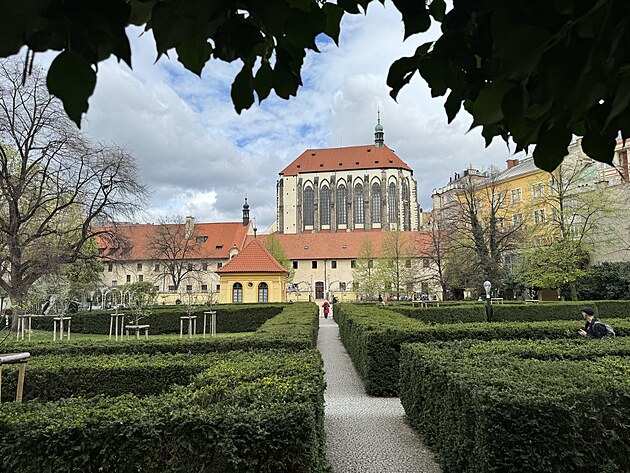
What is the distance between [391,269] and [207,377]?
46.2 metres

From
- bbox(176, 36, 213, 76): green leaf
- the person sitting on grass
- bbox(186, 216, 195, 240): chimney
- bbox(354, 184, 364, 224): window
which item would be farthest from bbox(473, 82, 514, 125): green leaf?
bbox(354, 184, 364, 224): window

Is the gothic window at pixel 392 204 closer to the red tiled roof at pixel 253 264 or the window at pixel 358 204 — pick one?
the window at pixel 358 204

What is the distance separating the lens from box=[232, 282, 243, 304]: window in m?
35.0

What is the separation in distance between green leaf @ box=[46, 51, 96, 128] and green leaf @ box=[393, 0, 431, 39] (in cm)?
93

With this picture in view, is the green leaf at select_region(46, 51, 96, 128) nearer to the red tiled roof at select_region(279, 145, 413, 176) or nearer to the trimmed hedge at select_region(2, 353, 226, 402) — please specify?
the trimmed hedge at select_region(2, 353, 226, 402)

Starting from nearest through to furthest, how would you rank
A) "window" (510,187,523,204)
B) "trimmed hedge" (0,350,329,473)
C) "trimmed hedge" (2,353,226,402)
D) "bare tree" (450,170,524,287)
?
"trimmed hedge" (0,350,329,473) → "trimmed hedge" (2,353,226,402) → "bare tree" (450,170,524,287) → "window" (510,187,523,204)

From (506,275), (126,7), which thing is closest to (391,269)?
(506,275)

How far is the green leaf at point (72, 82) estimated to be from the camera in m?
1.05

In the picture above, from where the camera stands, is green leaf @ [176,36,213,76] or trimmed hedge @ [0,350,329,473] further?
trimmed hedge @ [0,350,329,473]

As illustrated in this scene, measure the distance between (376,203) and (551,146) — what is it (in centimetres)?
8089

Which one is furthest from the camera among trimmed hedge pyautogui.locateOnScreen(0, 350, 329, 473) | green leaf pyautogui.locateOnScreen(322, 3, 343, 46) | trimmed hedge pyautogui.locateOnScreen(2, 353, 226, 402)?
trimmed hedge pyautogui.locateOnScreen(2, 353, 226, 402)

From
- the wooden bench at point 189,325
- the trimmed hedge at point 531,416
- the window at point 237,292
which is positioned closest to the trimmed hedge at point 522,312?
the wooden bench at point 189,325

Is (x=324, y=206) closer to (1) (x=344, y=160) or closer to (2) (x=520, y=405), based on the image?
(1) (x=344, y=160)

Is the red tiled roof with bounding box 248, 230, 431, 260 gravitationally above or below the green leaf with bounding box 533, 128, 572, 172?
above
